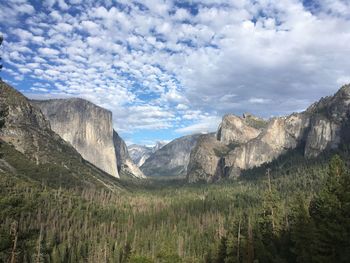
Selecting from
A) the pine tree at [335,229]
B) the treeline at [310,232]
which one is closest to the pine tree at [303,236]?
the treeline at [310,232]

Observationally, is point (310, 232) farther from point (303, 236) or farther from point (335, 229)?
point (335, 229)

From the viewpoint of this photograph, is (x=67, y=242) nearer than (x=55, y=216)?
Yes

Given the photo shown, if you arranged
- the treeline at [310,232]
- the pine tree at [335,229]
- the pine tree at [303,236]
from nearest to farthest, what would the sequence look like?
1. the pine tree at [335,229]
2. the treeline at [310,232]
3. the pine tree at [303,236]

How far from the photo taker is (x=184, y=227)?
192 meters

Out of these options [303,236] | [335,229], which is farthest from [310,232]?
[335,229]

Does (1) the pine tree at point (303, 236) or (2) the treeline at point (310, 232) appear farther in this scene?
(1) the pine tree at point (303, 236)

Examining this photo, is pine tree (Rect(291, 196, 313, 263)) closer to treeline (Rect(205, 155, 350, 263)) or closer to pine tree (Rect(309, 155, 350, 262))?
treeline (Rect(205, 155, 350, 263))

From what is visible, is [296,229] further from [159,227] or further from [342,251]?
[159,227]

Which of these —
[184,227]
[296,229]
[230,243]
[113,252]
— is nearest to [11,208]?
[296,229]

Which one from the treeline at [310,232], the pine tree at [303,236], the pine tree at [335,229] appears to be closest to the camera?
the pine tree at [335,229]

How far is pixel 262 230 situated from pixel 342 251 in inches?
1311

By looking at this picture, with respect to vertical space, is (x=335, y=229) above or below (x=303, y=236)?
above

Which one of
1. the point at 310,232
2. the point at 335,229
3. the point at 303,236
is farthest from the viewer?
the point at 303,236

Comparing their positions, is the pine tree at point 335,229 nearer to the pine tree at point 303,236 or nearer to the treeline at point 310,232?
the treeline at point 310,232
